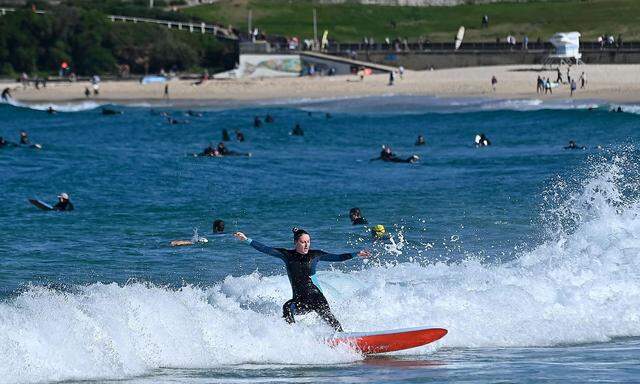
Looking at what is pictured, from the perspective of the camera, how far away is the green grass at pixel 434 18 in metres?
104

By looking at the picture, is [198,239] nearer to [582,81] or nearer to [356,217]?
[356,217]

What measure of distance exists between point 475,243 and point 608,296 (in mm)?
6488

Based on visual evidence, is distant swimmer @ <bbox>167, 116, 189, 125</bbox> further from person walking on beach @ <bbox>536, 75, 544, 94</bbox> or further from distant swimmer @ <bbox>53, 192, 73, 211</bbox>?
distant swimmer @ <bbox>53, 192, 73, 211</bbox>

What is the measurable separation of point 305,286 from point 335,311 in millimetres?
2003

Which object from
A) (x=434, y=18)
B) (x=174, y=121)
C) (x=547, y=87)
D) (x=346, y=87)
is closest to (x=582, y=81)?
(x=547, y=87)

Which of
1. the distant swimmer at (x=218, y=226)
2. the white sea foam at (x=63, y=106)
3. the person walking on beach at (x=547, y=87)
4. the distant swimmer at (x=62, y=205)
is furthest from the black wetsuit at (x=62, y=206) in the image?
the person walking on beach at (x=547, y=87)

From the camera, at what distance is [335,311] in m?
19.0

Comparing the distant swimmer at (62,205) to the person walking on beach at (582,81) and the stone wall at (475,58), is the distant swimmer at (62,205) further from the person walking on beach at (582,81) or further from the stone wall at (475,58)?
the stone wall at (475,58)

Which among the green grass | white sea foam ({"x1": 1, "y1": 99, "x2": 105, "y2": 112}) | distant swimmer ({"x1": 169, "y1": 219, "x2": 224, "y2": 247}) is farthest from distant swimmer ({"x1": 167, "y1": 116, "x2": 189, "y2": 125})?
the green grass

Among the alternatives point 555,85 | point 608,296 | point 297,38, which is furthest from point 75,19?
point 608,296

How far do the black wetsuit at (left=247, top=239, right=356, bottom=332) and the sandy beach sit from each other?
60.6 metres

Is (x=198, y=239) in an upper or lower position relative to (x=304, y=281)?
lower

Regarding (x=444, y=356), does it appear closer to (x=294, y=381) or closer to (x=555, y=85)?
(x=294, y=381)

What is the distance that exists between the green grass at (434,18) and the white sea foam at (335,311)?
257 feet
